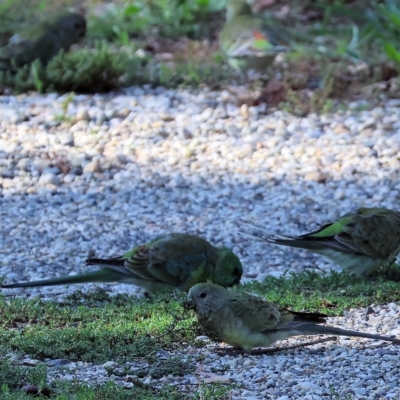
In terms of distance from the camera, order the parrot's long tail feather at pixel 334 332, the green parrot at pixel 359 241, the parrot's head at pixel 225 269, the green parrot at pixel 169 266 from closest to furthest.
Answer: the parrot's long tail feather at pixel 334 332
the green parrot at pixel 169 266
the parrot's head at pixel 225 269
the green parrot at pixel 359 241

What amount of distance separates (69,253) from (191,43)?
6099 millimetres

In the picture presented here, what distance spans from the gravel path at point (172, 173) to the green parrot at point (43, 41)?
2.31 feet

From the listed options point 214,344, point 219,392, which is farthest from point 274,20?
point 219,392

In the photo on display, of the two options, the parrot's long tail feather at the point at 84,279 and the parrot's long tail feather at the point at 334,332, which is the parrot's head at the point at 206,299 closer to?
the parrot's long tail feather at the point at 334,332

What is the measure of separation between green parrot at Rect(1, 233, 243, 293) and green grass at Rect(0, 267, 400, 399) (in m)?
0.17

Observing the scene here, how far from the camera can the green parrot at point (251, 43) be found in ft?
38.4

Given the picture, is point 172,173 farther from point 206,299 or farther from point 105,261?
point 206,299

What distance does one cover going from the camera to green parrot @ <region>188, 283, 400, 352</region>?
5047mm

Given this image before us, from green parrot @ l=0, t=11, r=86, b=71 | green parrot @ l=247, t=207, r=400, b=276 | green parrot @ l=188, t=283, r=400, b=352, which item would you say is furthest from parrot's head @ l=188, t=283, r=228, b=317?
green parrot @ l=0, t=11, r=86, b=71

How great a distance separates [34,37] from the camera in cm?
1192

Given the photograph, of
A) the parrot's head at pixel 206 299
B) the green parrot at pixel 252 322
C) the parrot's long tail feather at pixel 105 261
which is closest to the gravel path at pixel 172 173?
the parrot's long tail feather at pixel 105 261

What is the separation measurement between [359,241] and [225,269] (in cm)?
101

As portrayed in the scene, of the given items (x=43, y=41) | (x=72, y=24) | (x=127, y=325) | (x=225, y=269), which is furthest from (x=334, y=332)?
(x=72, y=24)

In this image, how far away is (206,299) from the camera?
519 cm
